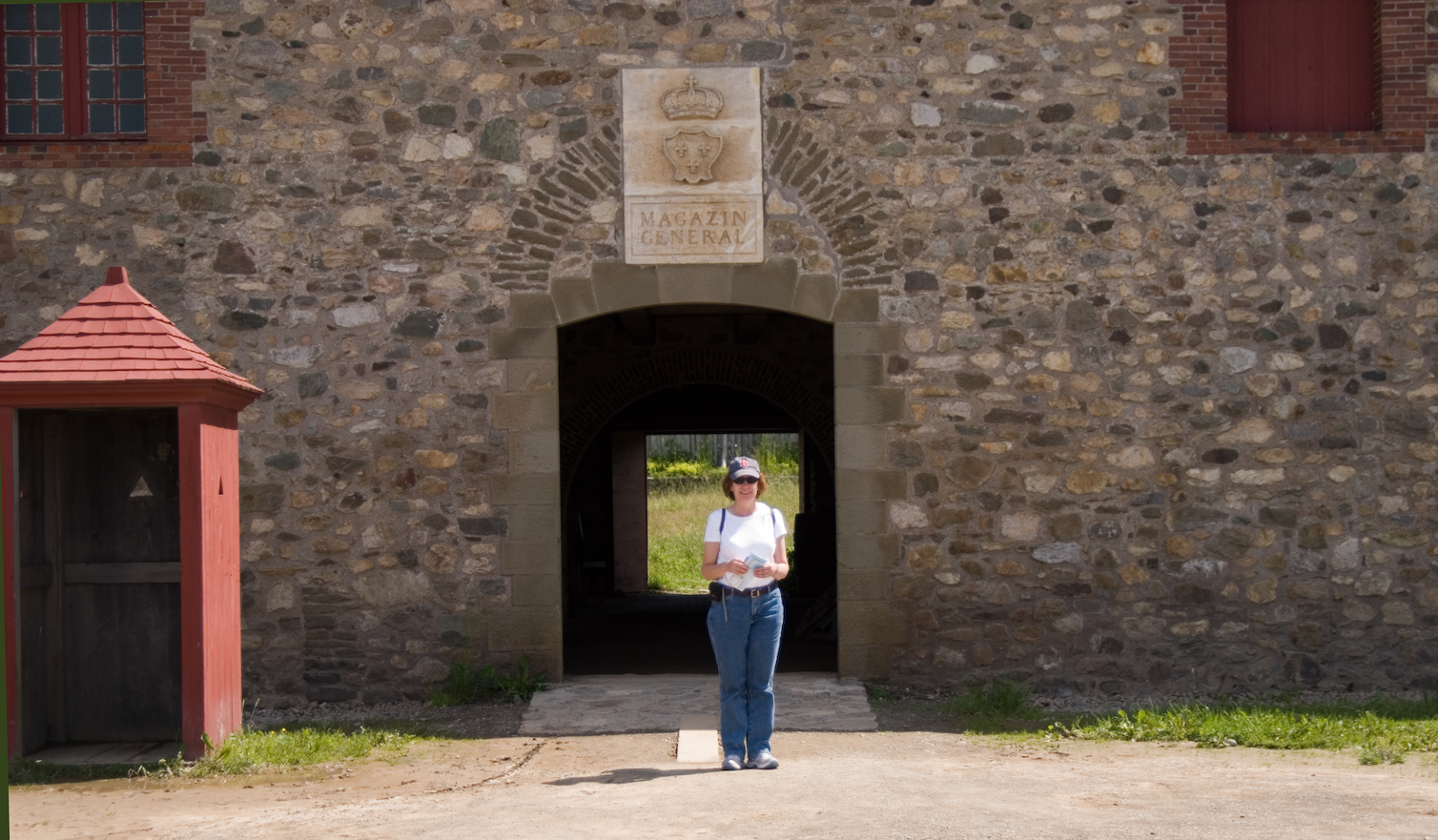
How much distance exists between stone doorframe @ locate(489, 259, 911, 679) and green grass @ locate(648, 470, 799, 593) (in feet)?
25.9

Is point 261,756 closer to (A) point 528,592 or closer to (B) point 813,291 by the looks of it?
(A) point 528,592

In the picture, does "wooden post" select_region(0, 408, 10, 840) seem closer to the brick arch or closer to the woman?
the woman

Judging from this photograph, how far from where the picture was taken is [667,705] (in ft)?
26.5

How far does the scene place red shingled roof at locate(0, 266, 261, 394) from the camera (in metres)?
6.35

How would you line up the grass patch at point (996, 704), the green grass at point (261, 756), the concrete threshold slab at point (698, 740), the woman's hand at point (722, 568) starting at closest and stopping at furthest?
the woman's hand at point (722, 568), the green grass at point (261, 756), the concrete threshold slab at point (698, 740), the grass patch at point (996, 704)

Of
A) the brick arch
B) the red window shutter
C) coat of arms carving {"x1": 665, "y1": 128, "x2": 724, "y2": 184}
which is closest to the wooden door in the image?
coat of arms carving {"x1": 665, "y1": 128, "x2": 724, "y2": 184}

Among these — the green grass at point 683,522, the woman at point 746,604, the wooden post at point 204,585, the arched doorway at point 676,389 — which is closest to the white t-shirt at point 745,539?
the woman at point 746,604

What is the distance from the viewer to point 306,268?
27.9ft

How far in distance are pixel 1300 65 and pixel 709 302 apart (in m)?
4.17

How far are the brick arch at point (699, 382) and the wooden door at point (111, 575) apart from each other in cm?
563

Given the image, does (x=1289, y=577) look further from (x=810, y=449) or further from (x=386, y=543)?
(x=810, y=449)

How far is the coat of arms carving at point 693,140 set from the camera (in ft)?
27.6

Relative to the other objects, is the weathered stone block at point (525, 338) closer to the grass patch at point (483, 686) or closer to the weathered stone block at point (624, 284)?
the weathered stone block at point (624, 284)

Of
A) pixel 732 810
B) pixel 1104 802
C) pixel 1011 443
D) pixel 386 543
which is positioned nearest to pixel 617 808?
pixel 732 810
